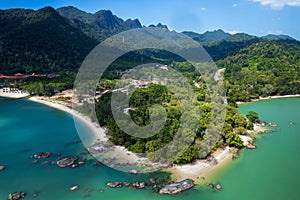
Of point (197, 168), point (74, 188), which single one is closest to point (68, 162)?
point (74, 188)

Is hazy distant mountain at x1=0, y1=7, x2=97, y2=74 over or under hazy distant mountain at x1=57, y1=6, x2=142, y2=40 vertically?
under

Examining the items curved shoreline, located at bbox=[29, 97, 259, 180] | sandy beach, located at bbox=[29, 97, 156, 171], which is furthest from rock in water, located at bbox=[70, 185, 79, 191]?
curved shoreline, located at bbox=[29, 97, 259, 180]

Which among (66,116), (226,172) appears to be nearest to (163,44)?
(66,116)

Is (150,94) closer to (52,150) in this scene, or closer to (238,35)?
(52,150)

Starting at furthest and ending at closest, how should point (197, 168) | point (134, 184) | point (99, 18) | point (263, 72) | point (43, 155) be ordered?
A: 1. point (99, 18)
2. point (263, 72)
3. point (43, 155)
4. point (197, 168)
5. point (134, 184)

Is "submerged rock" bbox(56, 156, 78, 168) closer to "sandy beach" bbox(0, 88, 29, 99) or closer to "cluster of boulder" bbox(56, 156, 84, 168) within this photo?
"cluster of boulder" bbox(56, 156, 84, 168)

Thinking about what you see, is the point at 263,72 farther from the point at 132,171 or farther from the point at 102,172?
the point at 102,172

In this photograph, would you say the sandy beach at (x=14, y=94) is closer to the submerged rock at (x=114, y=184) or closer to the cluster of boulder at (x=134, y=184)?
the submerged rock at (x=114, y=184)
